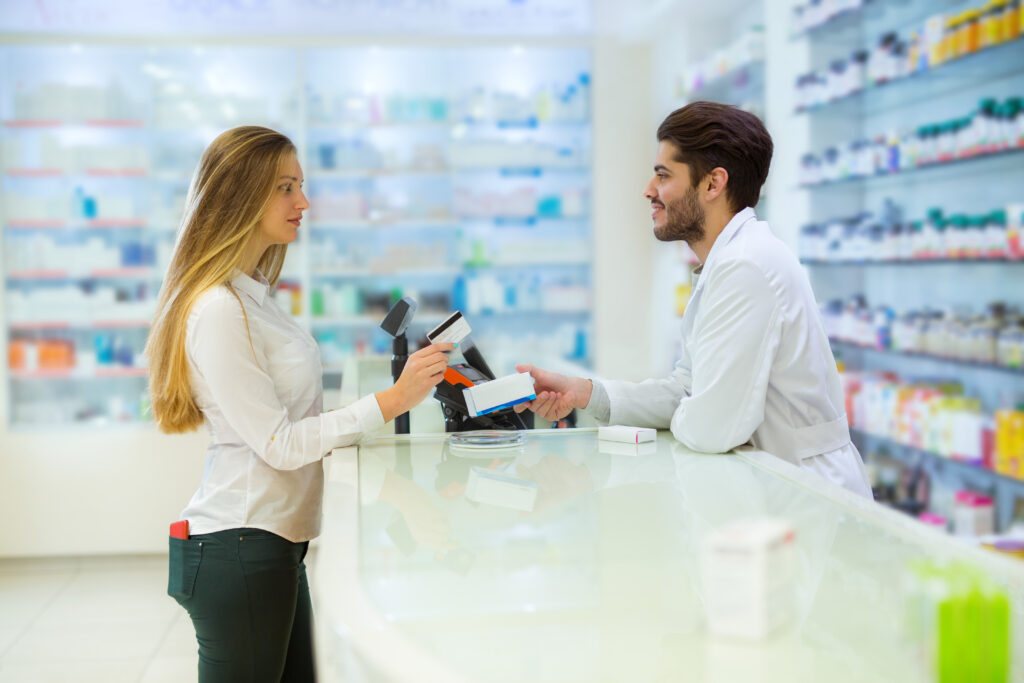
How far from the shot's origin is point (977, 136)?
10.8 feet

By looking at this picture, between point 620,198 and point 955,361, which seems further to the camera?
point 620,198

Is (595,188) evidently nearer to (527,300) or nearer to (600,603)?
(527,300)

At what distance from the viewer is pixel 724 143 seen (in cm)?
206

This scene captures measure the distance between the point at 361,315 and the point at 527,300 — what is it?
1.13m

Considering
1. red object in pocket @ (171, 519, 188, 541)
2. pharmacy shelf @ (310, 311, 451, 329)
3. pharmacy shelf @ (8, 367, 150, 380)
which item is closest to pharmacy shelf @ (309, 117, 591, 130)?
pharmacy shelf @ (310, 311, 451, 329)

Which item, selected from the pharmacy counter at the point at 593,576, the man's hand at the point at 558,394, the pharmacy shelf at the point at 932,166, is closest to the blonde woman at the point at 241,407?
the pharmacy counter at the point at 593,576

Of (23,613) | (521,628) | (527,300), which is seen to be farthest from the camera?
(527,300)

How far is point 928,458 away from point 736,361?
8.48 ft

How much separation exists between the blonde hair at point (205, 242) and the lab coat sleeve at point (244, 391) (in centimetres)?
5

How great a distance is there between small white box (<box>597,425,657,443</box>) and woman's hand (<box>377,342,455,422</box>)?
41cm

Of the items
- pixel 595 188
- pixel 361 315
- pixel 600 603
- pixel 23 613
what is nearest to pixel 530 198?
pixel 595 188

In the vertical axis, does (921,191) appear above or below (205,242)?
above

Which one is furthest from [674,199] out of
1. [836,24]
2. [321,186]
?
[321,186]

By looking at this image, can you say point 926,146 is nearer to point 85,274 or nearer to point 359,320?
point 359,320
